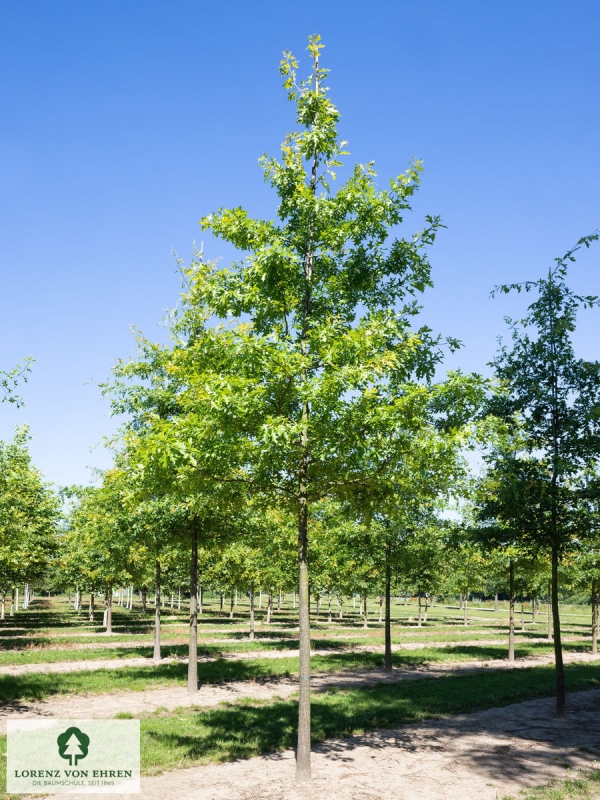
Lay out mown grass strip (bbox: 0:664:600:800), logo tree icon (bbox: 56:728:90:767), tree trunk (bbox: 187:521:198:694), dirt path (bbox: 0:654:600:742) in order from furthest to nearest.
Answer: tree trunk (bbox: 187:521:198:694), dirt path (bbox: 0:654:600:742), mown grass strip (bbox: 0:664:600:800), logo tree icon (bbox: 56:728:90:767)

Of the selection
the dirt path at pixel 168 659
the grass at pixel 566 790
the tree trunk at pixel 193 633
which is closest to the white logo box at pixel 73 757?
the tree trunk at pixel 193 633

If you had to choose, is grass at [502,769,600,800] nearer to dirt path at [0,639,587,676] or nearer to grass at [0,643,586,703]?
grass at [0,643,586,703]

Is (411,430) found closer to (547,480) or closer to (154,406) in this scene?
(547,480)

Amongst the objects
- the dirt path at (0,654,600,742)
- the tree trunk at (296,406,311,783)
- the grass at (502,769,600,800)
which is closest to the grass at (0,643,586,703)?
the dirt path at (0,654,600,742)

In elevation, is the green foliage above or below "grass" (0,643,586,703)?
above

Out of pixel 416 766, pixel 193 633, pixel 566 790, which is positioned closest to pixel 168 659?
pixel 193 633

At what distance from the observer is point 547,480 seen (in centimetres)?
1506

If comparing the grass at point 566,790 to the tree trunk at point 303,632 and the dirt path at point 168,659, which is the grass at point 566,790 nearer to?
the tree trunk at point 303,632

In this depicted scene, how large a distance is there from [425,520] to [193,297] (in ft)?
48.4

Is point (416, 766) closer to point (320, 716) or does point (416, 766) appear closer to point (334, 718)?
point (334, 718)

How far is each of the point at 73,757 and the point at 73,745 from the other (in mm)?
799

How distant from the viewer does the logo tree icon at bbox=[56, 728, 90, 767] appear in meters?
A: 9.97

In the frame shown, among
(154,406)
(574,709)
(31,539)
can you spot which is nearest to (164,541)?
(154,406)

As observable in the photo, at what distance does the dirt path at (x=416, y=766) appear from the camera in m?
8.60
